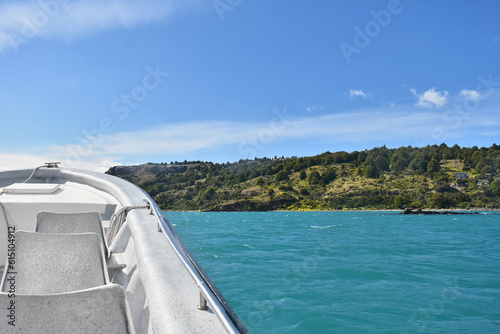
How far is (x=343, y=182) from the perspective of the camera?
388 ft

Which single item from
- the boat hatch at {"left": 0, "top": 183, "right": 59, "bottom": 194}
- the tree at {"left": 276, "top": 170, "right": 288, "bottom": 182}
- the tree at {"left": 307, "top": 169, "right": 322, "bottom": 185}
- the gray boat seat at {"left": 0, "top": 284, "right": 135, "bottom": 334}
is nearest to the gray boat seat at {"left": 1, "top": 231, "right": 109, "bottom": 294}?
the gray boat seat at {"left": 0, "top": 284, "right": 135, "bottom": 334}

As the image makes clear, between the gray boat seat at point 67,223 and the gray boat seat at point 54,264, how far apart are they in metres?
0.89

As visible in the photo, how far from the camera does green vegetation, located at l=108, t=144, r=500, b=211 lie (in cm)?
10712

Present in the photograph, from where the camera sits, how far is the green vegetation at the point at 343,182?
107125 millimetres

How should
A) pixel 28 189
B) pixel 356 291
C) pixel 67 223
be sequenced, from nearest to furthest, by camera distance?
pixel 67 223 < pixel 28 189 < pixel 356 291

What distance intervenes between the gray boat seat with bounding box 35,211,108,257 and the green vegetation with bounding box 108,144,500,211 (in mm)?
94041

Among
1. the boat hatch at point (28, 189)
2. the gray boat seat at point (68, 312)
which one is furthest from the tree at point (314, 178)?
the gray boat seat at point (68, 312)

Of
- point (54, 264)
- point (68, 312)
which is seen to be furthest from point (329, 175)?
point (68, 312)

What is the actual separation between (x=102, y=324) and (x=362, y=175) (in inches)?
4886

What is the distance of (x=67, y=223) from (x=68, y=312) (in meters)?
2.10

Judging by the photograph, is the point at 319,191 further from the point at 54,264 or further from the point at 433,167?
the point at 54,264

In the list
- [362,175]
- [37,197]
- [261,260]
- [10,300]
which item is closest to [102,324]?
[10,300]

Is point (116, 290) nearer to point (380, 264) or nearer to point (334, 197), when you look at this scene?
point (380, 264)

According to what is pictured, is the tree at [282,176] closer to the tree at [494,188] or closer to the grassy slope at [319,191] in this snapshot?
the grassy slope at [319,191]
